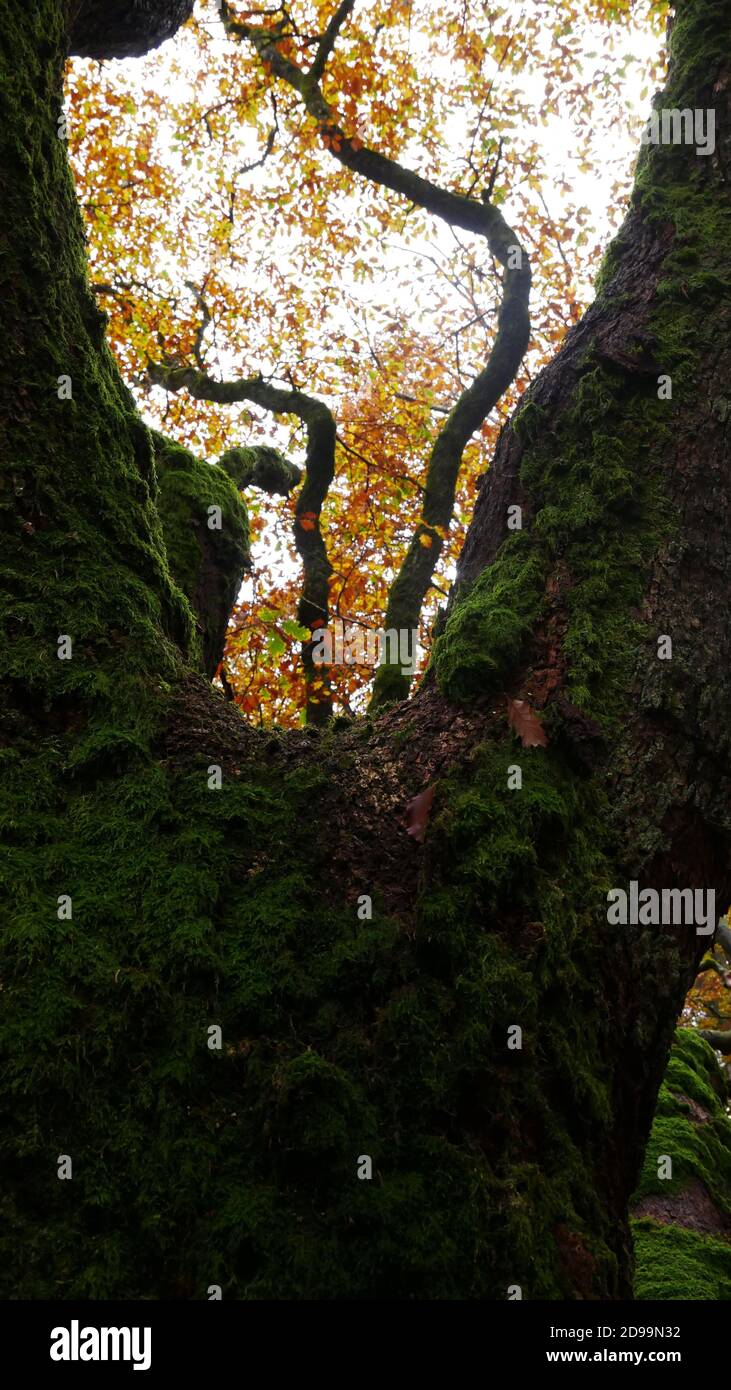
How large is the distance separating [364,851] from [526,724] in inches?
25.0

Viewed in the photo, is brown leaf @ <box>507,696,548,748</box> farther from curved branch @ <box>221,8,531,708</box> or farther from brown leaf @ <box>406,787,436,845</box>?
curved branch @ <box>221,8,531,708</box>

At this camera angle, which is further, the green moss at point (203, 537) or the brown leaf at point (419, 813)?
the green moss at point (203, 537)

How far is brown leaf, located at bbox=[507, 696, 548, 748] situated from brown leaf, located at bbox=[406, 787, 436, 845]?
1.05 feet

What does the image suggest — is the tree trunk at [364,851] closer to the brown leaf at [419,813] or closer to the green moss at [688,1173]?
the brown leaf at [419,813]

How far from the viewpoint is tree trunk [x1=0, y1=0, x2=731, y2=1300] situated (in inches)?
69.0

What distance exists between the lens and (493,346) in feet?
23.2

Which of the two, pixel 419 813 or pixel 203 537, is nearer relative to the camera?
pixel 419 813

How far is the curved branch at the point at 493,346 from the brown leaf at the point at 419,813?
150 inches

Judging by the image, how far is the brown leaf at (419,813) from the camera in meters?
2.42

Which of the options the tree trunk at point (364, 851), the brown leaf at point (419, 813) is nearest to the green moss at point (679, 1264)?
the tree trunk at point (364, 851)

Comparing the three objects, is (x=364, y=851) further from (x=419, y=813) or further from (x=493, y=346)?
(x=493, y=346)

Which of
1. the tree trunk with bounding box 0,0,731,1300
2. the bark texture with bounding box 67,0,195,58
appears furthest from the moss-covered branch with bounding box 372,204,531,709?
the bark texture with bounding box 67,0,195,58

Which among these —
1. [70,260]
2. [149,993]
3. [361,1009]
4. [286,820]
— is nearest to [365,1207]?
[361,1009]

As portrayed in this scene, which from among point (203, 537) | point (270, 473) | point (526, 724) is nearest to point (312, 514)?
point (270, 473)
